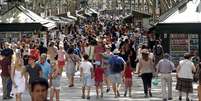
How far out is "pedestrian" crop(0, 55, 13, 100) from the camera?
17.5m

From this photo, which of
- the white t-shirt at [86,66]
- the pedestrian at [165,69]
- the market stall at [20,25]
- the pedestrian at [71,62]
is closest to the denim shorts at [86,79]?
the white t-shirt at [86,66]

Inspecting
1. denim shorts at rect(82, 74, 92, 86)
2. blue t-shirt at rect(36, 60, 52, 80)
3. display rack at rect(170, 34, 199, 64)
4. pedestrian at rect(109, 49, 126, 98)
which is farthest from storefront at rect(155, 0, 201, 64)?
blue t-shirt at rect(36, 60, 52, 80)

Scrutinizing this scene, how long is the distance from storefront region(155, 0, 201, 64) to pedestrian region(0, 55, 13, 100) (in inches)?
422

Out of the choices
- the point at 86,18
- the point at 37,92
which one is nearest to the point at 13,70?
the point at 37,92

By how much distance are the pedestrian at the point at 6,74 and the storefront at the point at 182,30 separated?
10.7m

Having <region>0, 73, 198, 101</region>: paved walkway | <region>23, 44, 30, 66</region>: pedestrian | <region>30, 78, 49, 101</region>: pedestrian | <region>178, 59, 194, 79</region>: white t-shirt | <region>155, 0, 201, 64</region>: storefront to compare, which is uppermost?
<region>155, 0, 201, 64</region>: storefront

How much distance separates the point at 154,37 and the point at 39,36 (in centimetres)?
667

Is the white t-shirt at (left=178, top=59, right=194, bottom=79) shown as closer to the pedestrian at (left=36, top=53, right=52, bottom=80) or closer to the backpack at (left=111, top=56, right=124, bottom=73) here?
the backpack at (left=111, top=56, right=124, bottom=73)

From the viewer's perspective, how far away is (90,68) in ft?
57.1

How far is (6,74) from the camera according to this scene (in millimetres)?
17656

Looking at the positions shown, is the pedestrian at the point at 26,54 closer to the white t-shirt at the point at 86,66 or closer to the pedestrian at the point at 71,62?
the pedestrian at the point at 71,62

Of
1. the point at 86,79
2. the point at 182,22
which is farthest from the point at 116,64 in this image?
the point at 182,22

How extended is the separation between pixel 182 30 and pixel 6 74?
11051 mm

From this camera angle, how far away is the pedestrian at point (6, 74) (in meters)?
17.5
